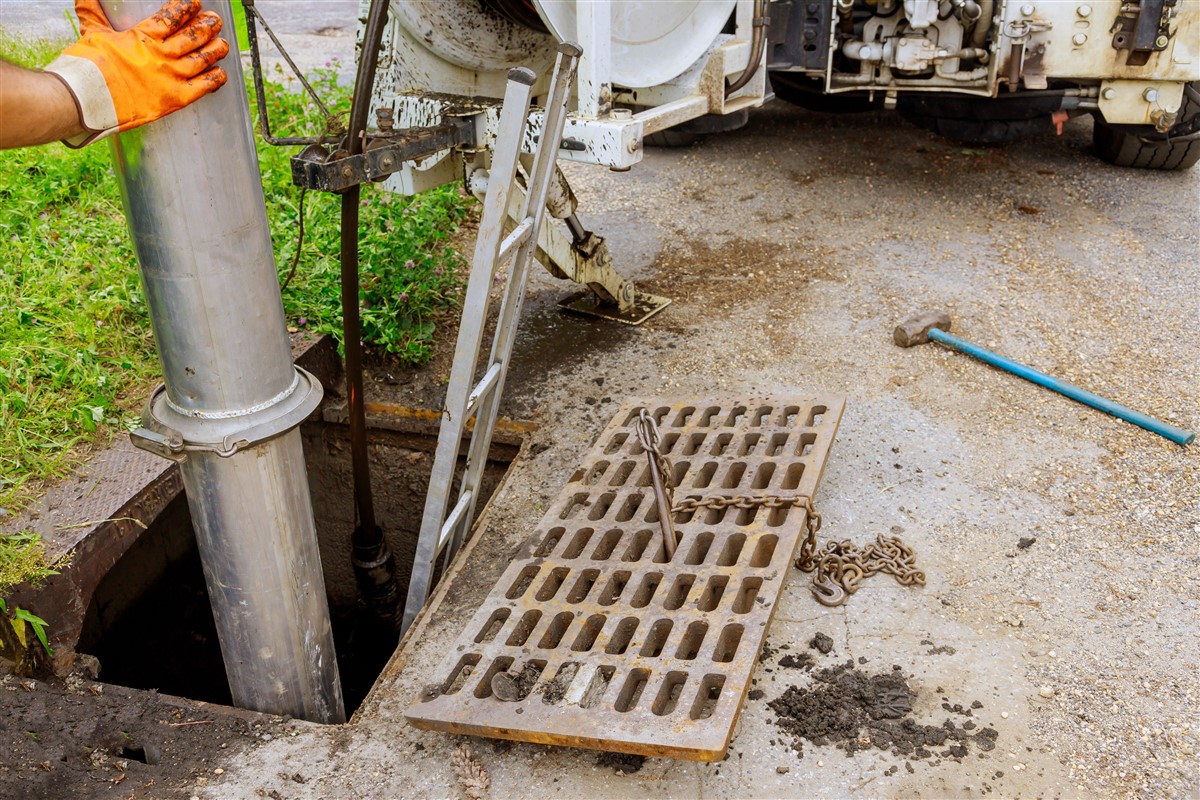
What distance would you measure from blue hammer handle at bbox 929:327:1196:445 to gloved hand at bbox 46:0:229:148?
293cm

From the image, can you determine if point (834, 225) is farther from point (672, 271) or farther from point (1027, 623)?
point (1027, 623)

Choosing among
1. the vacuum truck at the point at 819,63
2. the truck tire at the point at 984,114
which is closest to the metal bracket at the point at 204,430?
the vacuum truck at the point at 819,63

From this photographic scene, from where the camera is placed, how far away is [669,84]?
372 cm

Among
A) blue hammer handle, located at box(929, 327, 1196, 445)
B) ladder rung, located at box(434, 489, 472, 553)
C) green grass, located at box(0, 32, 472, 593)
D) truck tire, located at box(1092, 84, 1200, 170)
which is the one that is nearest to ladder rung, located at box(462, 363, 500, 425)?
ladder rung, located at box(434, 489, 472, 553)

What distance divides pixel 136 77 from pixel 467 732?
1543 millimetres

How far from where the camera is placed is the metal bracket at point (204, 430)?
2.29 m

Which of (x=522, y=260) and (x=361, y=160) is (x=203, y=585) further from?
(x=361, y=160)

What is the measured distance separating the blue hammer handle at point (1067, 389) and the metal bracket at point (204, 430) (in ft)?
8.67

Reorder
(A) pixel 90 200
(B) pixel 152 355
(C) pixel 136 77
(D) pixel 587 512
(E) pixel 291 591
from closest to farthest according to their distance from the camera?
(C) pixel 136 77 → (E) pixel 291 591 → (D) pixel 587 512 → (B) pixel 152 355 → (A) pixel 90 200

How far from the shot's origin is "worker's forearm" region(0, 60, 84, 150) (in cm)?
175

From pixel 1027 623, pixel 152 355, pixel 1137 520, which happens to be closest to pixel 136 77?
pixel 152 355

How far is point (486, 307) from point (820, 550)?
1190mm

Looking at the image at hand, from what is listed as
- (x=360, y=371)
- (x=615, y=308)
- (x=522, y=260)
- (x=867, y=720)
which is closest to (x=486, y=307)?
(x=522, y=260)

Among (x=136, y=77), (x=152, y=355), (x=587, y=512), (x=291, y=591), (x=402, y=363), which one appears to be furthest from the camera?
(x=402, y=363)
